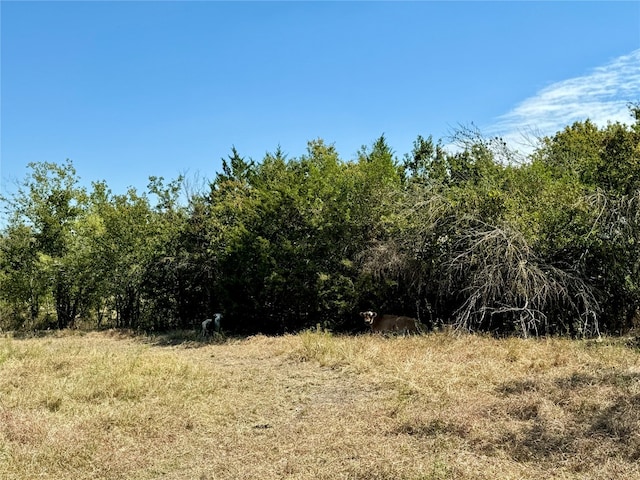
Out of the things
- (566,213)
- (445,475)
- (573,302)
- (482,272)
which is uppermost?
(566,213)

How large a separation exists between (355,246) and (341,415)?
23.9 ft

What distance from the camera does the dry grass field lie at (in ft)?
13.5

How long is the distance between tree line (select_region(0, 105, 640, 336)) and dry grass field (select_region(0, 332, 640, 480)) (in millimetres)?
1775

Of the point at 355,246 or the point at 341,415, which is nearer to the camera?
the point at 341,415

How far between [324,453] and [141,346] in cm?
909

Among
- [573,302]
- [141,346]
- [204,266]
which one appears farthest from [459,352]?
[204,266]

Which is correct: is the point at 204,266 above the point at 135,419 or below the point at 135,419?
above

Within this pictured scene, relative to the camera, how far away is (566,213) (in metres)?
9.85

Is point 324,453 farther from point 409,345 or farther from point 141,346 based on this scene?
point 141,346

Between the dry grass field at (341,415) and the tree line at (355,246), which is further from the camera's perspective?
the tree line at (355,246)

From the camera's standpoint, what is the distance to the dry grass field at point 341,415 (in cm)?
412

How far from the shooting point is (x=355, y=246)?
1255 cm

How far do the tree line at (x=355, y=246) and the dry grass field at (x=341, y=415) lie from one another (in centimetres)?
178

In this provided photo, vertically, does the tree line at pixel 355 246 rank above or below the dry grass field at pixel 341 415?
above
